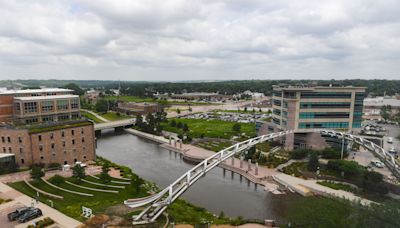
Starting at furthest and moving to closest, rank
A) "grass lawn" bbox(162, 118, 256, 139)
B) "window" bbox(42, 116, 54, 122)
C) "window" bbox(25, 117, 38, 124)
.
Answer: "grass lawn" bbox(162, 118, 256, 139) → "window" bbox(42, 116, 54, 122) → "window" bbox(25, 117, 38, 124)

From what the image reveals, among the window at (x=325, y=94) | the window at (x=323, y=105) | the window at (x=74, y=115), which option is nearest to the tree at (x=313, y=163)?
the window at (x=323, y=105)

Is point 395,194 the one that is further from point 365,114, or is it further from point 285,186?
point 365,114

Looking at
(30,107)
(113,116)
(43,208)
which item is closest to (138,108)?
(113,116)

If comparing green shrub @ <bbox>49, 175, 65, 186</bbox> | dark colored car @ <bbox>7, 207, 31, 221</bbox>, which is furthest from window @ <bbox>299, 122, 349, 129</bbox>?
dark colored car @ <bbox>7, 207, 31, 221</bbox>

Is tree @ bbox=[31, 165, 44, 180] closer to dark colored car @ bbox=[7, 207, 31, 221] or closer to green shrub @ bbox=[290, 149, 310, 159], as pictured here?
dark colored car @ bbox=[7, 207, 31, 221]

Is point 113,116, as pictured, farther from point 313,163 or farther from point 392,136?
point 392,136

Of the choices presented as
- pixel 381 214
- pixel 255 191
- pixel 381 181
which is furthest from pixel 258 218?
pixel 381 181

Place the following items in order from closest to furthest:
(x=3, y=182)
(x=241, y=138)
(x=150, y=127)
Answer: (x=3, y=182), (x=241, y=138), (x=150, y=127)
